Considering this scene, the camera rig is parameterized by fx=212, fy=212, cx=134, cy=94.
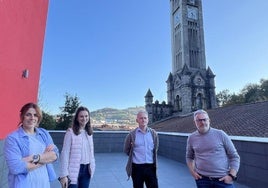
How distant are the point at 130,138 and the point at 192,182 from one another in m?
2.68

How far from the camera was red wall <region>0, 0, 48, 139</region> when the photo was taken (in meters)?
3.69

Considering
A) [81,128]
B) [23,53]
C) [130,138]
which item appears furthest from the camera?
[23,53]

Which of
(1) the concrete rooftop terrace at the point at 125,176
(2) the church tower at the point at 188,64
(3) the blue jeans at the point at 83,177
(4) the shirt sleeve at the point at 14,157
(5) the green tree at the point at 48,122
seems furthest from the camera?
(2) the church tower at the point at 188,64

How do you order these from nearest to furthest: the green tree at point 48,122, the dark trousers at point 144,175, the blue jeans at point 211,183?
the blue jeans at point 211,183, the dark trousers at point 144,175, the green tree at point 48,122

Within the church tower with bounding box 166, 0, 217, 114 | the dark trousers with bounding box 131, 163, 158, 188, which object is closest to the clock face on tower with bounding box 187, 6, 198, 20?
the church tower with bounding box 166, 0, 217, 114

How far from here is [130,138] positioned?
11.0 feet

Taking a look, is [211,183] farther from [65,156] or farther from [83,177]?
[65,156]

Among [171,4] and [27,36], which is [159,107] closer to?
[171,4]

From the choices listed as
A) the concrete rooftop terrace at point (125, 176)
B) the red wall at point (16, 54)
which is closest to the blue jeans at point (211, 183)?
the concrete rooftop terrace at point (125, 176)

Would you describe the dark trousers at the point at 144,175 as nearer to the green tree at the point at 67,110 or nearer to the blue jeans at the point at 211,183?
the blue jeans at the point at 211,183

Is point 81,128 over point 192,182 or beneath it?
over

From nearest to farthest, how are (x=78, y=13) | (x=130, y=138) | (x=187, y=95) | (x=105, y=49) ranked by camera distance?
(x=130, y=138)
(x=78, y=13)
(x=105, y=49)
(x=187, y=95)

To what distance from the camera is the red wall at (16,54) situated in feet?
12.1

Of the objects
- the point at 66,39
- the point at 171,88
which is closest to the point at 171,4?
the point at 171,88
